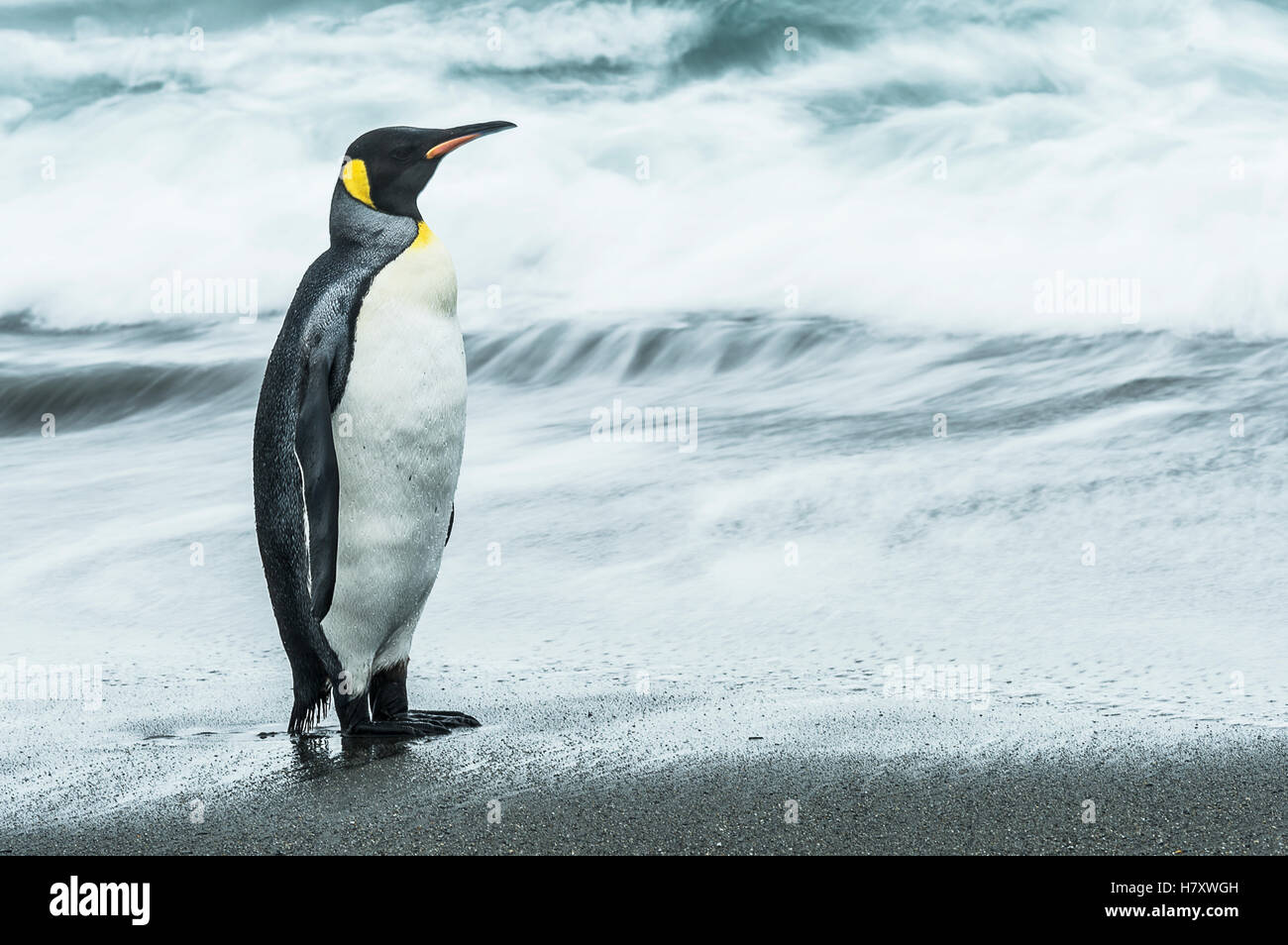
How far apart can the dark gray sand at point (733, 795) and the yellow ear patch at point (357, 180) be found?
4.43 ft

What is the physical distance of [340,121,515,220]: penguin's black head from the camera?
3533mm

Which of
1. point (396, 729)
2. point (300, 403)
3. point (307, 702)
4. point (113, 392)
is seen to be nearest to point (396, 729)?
Answer: point (396, 729)

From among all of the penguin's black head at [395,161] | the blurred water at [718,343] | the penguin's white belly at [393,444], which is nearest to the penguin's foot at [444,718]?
the penguin's white belly at [393,444]

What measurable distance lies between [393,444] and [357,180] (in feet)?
2.19

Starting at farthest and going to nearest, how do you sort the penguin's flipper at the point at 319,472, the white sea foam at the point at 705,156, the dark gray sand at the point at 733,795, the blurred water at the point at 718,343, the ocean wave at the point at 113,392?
the white sea foam at the point at 705,156, the ocean wave at the point at 113,392, the blurred water at the point at 718,343, the penguin's flipper at the point at 319,472, the dark gray sand at the point at 733,795

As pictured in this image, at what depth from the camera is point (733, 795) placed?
9.67 feet

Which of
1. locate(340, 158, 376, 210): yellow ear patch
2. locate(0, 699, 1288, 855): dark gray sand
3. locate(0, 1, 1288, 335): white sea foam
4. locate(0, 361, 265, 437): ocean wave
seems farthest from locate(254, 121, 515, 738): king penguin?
locate(0, 1, 1288, 335): white sea foam

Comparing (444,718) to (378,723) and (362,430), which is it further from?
(362,430)

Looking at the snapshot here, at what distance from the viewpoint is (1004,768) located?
308cm

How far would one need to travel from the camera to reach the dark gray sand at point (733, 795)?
2709 millimetres

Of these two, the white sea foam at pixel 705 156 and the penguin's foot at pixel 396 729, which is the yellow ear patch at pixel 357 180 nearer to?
the penguin's foot at pixel 396 729

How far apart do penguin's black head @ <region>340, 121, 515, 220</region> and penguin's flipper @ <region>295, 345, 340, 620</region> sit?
1.45 ft

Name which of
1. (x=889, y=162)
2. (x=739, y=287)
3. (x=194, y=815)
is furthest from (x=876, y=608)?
(x=889, y=162)

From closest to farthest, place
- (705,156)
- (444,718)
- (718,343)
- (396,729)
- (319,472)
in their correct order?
(319,472)
(396,729)
(444,718)
(718,343)
(705,156)
